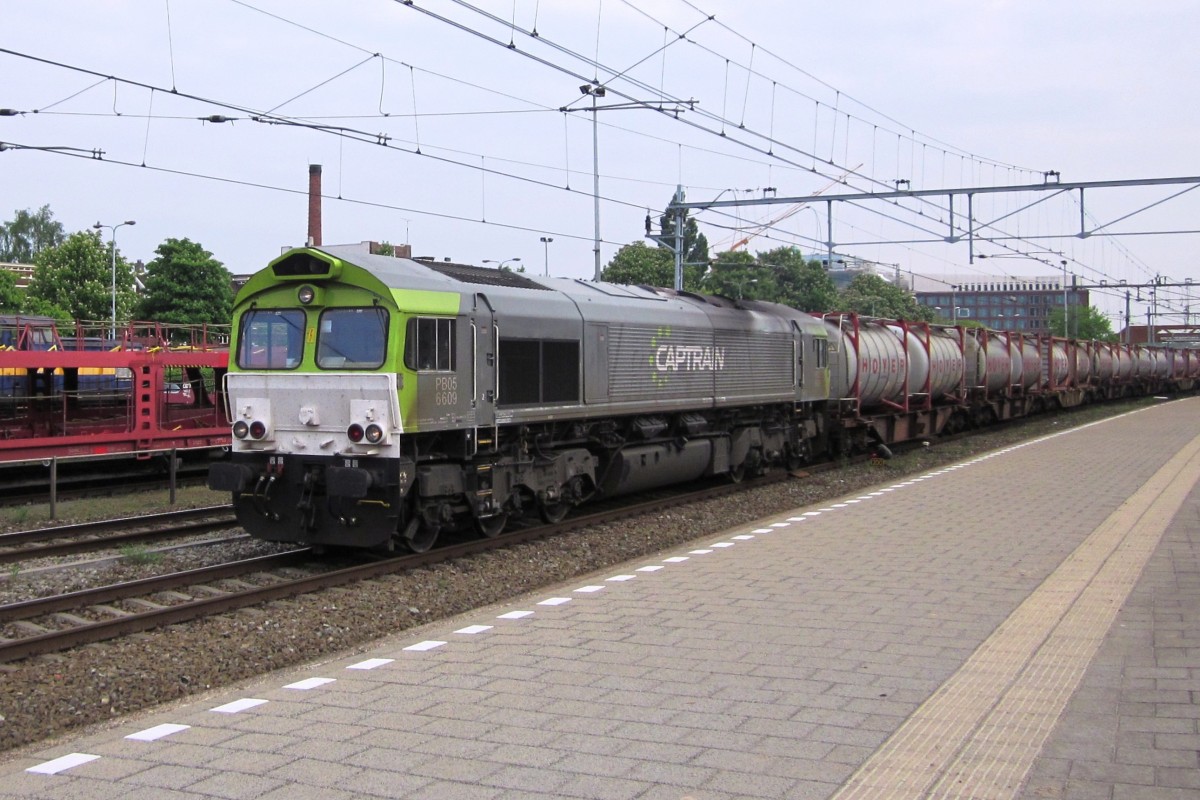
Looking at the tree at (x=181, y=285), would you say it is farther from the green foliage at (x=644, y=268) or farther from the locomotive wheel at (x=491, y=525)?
the locomotive wheel at (x=491, y=525)

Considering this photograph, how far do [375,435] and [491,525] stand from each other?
2.76 metres

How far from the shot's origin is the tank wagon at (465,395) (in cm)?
1170

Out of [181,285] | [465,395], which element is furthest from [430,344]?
[181,285]

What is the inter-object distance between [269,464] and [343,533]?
1.10m

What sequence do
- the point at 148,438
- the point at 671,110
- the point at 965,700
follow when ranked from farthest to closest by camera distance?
1. the point at 671,110
2. the point at 148,438
3. the point at 965,700

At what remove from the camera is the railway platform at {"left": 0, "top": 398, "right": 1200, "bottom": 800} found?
5340mm

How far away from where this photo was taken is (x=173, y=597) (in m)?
10.7

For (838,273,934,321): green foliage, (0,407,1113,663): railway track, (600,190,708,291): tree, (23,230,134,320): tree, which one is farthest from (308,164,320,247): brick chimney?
(838,273,934,321): green foliage

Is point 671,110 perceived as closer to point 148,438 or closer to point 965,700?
point 148,438

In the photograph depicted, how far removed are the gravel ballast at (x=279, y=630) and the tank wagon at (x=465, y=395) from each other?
2.77 ft

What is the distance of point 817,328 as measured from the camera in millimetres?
22375

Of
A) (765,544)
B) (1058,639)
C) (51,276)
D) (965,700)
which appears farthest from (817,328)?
(51,276)

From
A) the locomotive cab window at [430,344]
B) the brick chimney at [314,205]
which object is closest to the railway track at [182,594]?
the locomotive cab window at [430,344]

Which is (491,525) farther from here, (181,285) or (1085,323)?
(1085,323)
